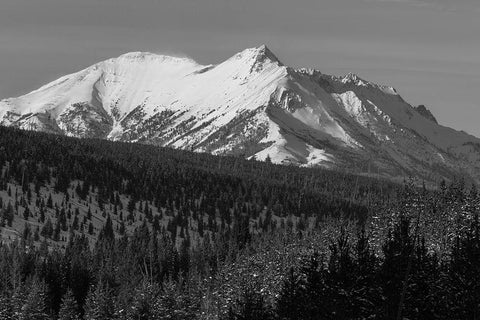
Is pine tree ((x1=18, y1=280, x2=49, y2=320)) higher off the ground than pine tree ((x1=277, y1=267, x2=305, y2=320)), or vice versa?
pine tree ((x1=277, y1=267, x2=305, y2=320))

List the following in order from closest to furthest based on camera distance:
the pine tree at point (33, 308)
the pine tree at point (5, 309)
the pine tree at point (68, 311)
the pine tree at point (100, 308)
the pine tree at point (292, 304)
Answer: the pine tree at point (292, 304) → the pine tree at point (100, 308) → the pine tree at point (33, 308) → the pine tree at point (5, 309) → the pine tree at point (68, 311)

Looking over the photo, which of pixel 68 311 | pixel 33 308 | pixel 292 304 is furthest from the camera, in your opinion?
pixel 68 311

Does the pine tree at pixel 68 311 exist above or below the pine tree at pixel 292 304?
below

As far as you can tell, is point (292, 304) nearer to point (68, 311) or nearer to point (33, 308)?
point (33, 308)

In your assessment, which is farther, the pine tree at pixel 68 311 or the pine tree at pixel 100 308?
the pine tree at pixel 68 311

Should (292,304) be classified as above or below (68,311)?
above

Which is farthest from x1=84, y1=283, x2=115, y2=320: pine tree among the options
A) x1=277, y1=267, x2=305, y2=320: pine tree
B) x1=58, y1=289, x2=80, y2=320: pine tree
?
x1=277, y1=267, x2=305, y2=320: pine tree

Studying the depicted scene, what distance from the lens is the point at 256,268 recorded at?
16200 centimetres

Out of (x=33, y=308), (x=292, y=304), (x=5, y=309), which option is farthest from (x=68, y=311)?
(x=292, y=304)

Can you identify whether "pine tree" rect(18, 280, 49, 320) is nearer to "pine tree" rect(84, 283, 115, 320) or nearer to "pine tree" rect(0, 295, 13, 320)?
"pine tree" rect(0, 295, 13, 320)

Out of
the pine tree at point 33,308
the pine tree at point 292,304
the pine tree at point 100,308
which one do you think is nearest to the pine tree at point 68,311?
the pine tree at point 33,308

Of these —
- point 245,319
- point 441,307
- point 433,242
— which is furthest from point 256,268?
point 441,307

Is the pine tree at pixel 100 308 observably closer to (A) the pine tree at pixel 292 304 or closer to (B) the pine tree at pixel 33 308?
(B) the pine tree at pixel 33 308

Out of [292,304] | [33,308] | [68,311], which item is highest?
[292,304]
